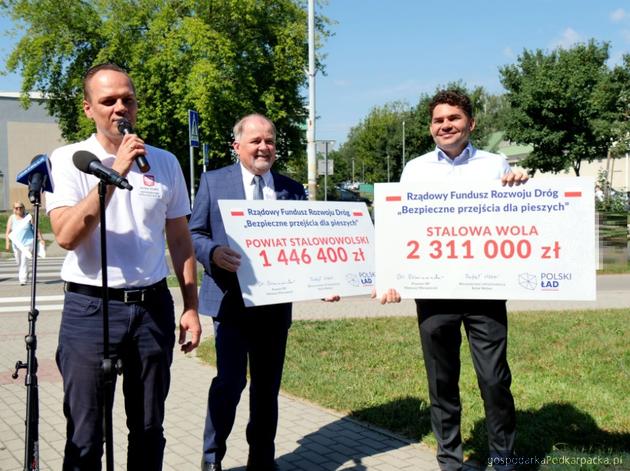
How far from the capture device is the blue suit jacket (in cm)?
390

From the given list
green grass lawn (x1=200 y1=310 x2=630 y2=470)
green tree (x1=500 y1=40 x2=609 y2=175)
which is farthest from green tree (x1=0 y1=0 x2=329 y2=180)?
green grass lawn (x1=200 y1=310 x2=630 y2=470)

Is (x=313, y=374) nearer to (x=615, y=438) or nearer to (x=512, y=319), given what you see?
(x=615, y=438)

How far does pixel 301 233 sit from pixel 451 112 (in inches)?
46.0

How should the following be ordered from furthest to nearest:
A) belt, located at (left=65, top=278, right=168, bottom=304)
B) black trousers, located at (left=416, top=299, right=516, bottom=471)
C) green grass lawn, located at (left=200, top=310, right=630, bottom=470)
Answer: green grass lawn, located at (left=200, top=310, right=630, bottom=470)
black trousers, located at (left=416, top=299, right=516, bottom=471)
belt, located at (left=65, top=278, right=168, bottom=304)

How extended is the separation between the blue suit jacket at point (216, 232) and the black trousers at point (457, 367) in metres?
0.95

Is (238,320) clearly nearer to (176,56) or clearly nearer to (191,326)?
(191,326)

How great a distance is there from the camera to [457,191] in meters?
3.71

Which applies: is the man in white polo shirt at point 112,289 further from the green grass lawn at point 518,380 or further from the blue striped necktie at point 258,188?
the green grass lawn at point 518,380

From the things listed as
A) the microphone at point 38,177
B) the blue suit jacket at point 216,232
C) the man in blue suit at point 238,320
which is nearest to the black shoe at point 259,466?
the man in blue suit at point 238,320

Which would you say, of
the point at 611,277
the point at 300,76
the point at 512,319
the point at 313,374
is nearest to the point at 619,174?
the point at 300,76

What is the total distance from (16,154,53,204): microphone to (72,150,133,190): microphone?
0.92 feet

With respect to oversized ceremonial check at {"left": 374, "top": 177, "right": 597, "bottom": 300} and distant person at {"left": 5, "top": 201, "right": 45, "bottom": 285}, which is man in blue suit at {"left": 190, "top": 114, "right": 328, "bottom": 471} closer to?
oversized ceremonial check at {"left": 374, "top": 177, "right": 597, "bottom": 300}

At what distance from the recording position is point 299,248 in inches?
158

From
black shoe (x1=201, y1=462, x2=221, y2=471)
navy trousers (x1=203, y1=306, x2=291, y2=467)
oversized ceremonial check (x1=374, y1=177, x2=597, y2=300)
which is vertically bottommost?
black shoe (x1=201, y1=462, x2=221, y2=471)
